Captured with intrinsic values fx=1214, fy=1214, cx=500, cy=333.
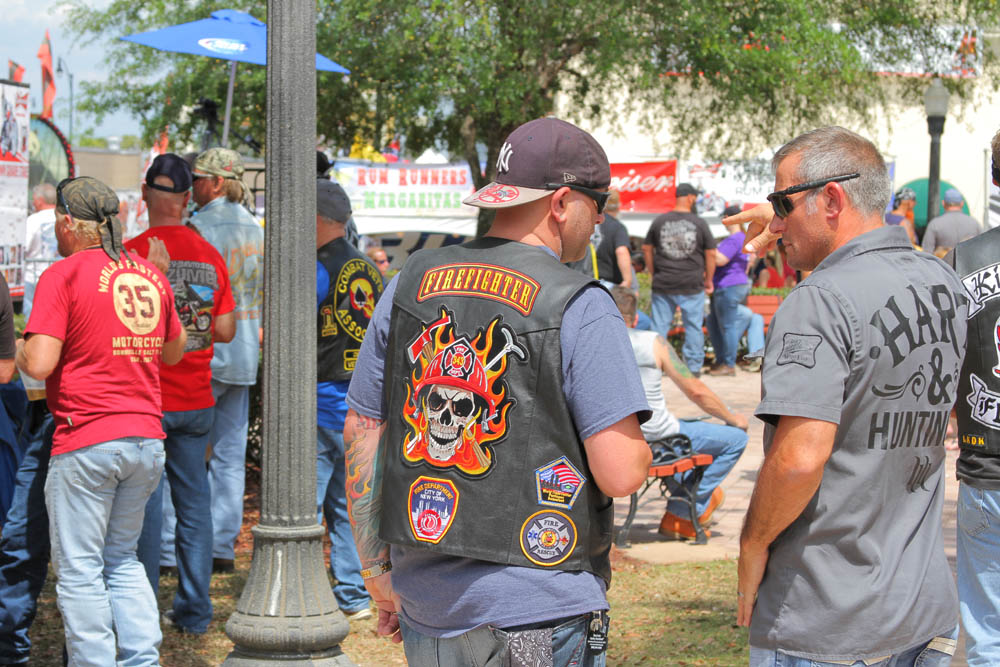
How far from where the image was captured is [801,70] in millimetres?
14883

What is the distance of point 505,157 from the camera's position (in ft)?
8.48

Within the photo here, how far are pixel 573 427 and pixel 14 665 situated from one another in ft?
10.5

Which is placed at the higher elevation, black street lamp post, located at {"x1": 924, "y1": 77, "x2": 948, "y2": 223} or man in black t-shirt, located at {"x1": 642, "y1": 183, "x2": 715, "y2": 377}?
black street lamp post, located at {"x1": 924, "y1": 77, "x2": 948, "y2": 223}

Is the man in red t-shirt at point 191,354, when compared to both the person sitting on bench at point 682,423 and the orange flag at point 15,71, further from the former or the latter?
the orange flag at point 15,71

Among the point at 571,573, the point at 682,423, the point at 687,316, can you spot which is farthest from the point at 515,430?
the point at 687,316

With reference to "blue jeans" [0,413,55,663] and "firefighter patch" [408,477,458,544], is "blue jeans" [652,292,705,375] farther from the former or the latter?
"firefighter patch" [408,477,458,544]

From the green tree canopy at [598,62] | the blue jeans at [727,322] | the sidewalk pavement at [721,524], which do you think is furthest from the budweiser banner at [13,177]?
the blue jeans at [727,322]

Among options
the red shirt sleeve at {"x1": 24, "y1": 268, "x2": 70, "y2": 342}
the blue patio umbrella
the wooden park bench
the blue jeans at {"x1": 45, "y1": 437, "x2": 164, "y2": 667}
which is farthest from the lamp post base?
the blue patio umbrella

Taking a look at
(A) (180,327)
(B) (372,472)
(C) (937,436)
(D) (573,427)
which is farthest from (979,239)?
(A) (180,327)

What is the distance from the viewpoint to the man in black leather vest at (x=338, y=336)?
18.0ft

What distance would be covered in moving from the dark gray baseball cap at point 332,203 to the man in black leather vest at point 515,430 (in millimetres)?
2987

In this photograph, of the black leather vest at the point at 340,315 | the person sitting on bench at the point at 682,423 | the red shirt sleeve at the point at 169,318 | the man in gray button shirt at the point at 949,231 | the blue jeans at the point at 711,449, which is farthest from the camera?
the man in gray button shirt at the point at 949,231

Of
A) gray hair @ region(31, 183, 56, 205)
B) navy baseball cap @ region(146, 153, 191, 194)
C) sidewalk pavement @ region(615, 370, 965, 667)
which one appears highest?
gray hair @ region(31, 183, 56, 205)

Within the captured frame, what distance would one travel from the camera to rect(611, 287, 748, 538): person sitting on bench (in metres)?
6.80
